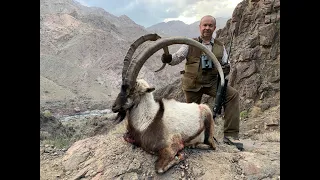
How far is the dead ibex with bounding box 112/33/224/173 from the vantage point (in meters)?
5.09

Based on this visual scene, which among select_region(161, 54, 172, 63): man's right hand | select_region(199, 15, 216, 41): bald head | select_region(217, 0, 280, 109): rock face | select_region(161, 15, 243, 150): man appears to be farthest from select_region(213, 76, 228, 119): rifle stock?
select_region(217, 0, 280, 109): rock face

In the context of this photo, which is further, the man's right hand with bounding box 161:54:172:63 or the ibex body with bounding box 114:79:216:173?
the man's right hand with bounding box 161:54:172:63

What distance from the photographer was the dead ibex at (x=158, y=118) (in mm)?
5086

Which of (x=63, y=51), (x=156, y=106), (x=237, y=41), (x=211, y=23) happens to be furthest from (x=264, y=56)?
(x=63, y=51)

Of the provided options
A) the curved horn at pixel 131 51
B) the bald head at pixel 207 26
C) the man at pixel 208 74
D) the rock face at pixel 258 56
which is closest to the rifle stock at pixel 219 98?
the man at pixel 208 74

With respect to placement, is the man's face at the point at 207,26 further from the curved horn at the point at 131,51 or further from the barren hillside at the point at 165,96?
the barren hillside at the point at 165,96

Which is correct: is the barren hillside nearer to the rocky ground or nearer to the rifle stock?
the rocky ground

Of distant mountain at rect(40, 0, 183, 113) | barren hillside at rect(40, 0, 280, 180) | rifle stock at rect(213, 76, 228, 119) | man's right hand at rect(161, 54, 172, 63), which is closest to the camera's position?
barren hillside at rect(40, 0, 280, 180)

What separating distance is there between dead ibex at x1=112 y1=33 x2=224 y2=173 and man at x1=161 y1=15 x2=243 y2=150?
68cm

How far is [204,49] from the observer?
5648mm
